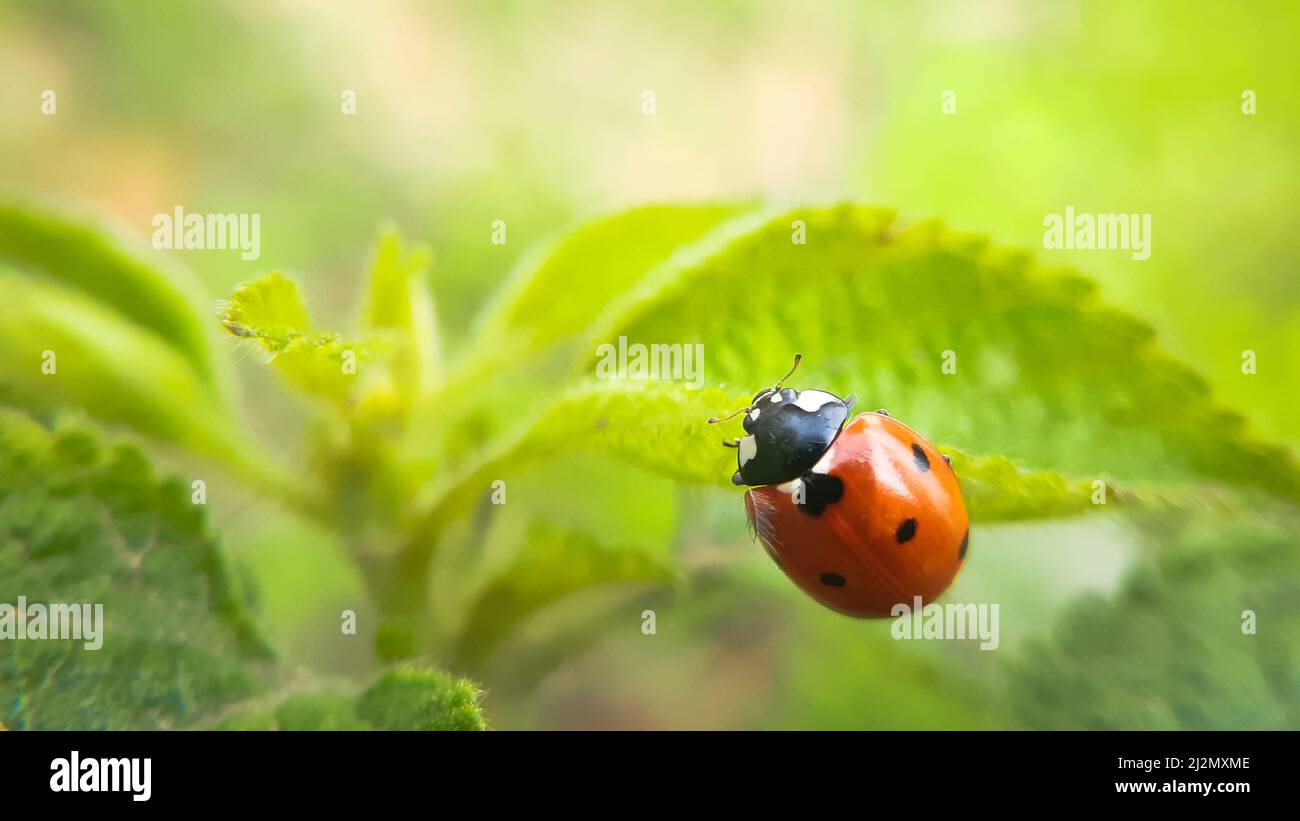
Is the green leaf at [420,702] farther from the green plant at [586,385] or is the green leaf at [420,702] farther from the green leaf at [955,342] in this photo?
the green leaf at [955,342]

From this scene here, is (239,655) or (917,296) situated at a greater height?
(917,296)

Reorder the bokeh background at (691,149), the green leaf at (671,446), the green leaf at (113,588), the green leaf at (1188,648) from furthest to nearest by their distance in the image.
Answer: the bokeh background at (691,149) → the green leaf at (1188,648) → the green leaf at (113,588) → the green leaf at (671,446)

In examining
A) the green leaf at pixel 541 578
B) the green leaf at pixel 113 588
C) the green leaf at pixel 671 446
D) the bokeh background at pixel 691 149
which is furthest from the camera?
the bokeh background at pixel 691 149

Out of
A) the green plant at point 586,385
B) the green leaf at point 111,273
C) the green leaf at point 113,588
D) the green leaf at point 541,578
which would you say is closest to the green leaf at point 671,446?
the green plant at point 586,385

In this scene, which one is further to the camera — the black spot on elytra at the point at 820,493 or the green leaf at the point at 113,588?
the black spot on elytra at the point at 820,493

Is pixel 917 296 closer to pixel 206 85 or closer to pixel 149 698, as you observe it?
pixel 149 698

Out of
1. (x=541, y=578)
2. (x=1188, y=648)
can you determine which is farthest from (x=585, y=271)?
(x=1188, y=648)

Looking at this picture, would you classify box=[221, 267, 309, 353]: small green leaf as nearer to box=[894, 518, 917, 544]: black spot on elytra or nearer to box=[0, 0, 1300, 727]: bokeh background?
box=[894, 518, 917, 544]: black spot on elytra

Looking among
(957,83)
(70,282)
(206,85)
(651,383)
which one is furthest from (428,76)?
(651,383)
